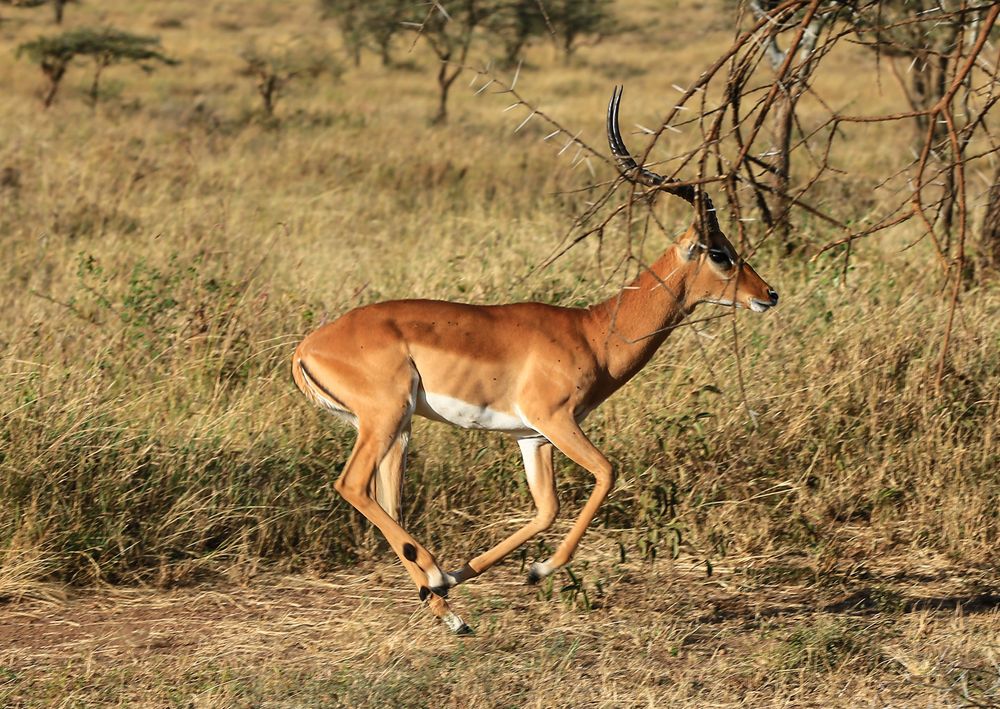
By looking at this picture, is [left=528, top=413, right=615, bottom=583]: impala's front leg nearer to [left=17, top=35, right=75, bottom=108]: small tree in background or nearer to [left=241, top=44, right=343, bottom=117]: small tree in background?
[left=241, top=44, right=343, bottom=117]: small tree in background

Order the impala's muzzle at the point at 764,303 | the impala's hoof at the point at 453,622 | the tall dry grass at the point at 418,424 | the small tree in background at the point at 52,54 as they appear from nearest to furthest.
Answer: the impala's hoof at the point at 453,622
the impala's muzzle at the point at 764,303
the tall dry grass at the point at 418,424
the small tree in background at the point at 52,54

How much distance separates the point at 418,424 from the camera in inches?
220

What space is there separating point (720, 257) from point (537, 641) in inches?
55.8

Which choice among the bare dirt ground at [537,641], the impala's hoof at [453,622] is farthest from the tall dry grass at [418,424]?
the impala's hoof at [453,622]

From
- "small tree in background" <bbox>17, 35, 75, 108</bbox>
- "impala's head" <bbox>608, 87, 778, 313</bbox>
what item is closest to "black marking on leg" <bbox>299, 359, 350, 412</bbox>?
"impala's head" <bbox>608, 87, 778, 313</bbox>

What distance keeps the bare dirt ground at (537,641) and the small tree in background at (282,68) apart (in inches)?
428

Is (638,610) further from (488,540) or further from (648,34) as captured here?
(648,34)

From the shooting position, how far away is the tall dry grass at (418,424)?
15.7ft

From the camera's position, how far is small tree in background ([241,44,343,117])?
16031 millimetres

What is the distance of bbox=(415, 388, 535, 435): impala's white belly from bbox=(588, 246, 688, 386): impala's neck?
386 mm

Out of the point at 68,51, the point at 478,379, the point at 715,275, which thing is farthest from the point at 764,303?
the point at 68,51

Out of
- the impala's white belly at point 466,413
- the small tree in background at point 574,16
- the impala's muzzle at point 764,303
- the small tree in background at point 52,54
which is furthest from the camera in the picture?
the small tree in background at point 574,16

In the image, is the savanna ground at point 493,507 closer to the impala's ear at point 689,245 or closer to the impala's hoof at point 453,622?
the impala's hoof at point 453,622

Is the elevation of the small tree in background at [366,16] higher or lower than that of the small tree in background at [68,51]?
higher
